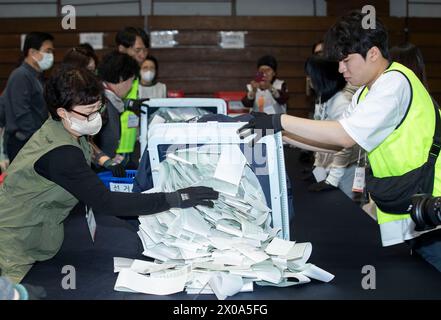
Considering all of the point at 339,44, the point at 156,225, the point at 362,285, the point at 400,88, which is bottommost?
the point at 362,285

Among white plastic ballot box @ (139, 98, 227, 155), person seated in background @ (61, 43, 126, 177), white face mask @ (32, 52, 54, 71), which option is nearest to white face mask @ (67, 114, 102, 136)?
person seated in background @ (61, 43, 126, 177)

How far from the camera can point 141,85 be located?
566 cm

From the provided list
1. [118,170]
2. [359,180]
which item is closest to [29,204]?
[118,170]

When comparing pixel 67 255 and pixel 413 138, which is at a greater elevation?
pixel 413 138

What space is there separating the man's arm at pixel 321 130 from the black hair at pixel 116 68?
155 centimetres

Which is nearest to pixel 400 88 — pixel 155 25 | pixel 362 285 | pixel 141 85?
pixel 362 285

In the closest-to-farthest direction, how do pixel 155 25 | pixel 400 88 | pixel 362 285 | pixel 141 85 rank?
pixel 362 285 → pixel 400 88 → pixel 141 85 → pixel 155 25

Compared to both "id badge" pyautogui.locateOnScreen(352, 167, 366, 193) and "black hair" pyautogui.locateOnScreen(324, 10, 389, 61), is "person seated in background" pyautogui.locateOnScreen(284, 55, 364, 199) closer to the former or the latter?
"id badge" pyautogui.locateOnScreen(352, 167, 366, 193)

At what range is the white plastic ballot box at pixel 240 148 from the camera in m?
2.04

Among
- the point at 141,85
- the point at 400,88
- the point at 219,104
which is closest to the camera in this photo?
the point at 400,88

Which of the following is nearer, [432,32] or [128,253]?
[128,253]

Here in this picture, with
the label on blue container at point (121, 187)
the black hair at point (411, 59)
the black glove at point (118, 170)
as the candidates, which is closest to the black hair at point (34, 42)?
the black glove at point (118, 170)

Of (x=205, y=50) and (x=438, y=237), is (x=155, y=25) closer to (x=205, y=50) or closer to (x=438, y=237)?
(x=205, y=50)

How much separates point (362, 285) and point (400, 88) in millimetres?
641
